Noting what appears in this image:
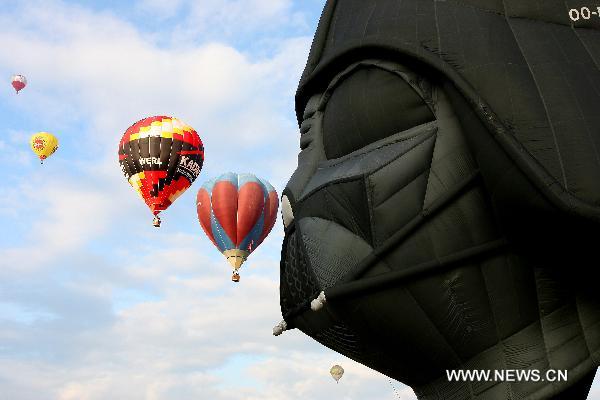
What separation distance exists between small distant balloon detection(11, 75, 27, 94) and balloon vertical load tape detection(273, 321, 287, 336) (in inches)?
1543

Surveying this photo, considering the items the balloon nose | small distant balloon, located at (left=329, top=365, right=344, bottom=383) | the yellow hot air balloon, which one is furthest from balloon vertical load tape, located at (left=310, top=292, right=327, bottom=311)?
the yellow hot air balloon

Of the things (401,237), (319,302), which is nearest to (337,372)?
(319,302)

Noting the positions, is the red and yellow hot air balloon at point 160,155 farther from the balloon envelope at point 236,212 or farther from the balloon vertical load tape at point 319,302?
the balloon vertical load tape at point 319,302

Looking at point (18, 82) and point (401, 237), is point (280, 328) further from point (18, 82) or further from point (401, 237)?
point (18, 82)

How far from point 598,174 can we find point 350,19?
330 centimetres

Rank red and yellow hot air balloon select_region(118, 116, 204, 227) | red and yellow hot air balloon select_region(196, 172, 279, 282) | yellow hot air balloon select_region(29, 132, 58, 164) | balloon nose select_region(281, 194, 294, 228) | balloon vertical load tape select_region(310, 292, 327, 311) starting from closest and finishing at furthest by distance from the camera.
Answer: balloon vertical load tape select_region(310, 292, 327, 311), balloon nose select_region(281, 194, 294, 228), red and yellow hot air balloon select_region(118, 116, 204, 227), red and yellow hot air balloon select_region(196, 172, 279, 282), yellow hot air balloon select_region(29, 132, 58, 164)

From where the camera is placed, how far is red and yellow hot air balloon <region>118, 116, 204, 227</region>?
83.8ft

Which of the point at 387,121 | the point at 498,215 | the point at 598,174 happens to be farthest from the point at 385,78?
the point at 598,174

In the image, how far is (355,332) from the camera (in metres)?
7.78

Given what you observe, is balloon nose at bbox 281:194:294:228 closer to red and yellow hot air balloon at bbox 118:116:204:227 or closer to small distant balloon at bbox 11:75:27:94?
red and yellow hot air balloon at bbox 118:116:204:227

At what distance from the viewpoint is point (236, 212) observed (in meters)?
26.7

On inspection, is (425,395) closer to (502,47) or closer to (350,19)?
(502,47)

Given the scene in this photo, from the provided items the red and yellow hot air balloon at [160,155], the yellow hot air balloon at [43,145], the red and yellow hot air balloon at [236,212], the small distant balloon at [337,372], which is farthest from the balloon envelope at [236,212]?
the yellow hot air balloon at [43,145]

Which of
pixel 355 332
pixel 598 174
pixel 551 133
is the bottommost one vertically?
pixel 355 332
